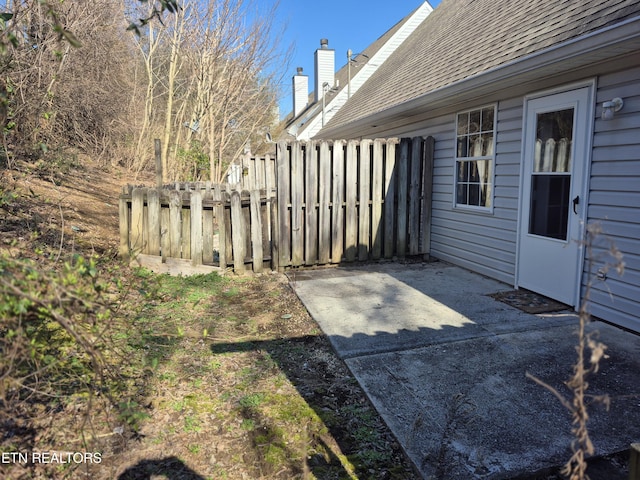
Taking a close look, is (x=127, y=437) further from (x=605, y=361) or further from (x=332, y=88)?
(x=332, y=88)

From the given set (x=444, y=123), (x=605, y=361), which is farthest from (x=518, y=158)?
(x=605, y=361)

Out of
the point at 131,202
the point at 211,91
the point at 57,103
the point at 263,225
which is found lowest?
the point at 263,225

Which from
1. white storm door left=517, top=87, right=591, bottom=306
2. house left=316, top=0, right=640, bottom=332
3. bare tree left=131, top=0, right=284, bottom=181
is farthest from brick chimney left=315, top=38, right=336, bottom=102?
white storm door left=517, top=87, right=591, bottom=306

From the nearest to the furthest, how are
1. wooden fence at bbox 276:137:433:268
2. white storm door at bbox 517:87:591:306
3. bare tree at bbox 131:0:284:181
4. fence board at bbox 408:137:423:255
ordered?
1. white storm door at bbox 517:87:591:306
2. wooden fence at bbox 276:137:433:268
3. fence board at bbox 408:137:423:255
4. bare tree at bbox 131:0:284:181

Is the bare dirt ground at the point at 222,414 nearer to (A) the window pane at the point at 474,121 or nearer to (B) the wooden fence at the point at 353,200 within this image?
(B) the wooden fence at the point at 353,200

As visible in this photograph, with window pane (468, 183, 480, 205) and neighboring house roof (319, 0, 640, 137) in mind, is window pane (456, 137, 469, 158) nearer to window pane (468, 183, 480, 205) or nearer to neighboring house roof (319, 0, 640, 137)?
window pane (468, 183, 480, 205)

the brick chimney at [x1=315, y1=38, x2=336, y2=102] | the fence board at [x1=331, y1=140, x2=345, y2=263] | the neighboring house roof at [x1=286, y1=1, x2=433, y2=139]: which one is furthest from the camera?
the brick chimney at [x1=315, y1=38, x2=336, y2=102]

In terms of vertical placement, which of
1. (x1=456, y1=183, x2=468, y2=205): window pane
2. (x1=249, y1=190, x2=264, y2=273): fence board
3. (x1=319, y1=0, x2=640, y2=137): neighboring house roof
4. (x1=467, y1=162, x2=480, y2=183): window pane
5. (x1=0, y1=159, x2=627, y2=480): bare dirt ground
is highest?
(x1=319, y1=0, x2=640, y2=137): neighboring house roof

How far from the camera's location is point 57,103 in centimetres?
992

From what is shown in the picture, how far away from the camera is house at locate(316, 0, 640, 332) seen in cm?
407

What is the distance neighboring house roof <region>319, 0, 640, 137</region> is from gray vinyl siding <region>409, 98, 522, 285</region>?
0.67m

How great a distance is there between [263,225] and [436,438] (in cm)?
452

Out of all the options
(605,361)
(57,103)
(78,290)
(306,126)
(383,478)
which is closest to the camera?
(78,290)

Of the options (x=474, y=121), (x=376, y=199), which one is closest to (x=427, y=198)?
(x=376, y=199)
